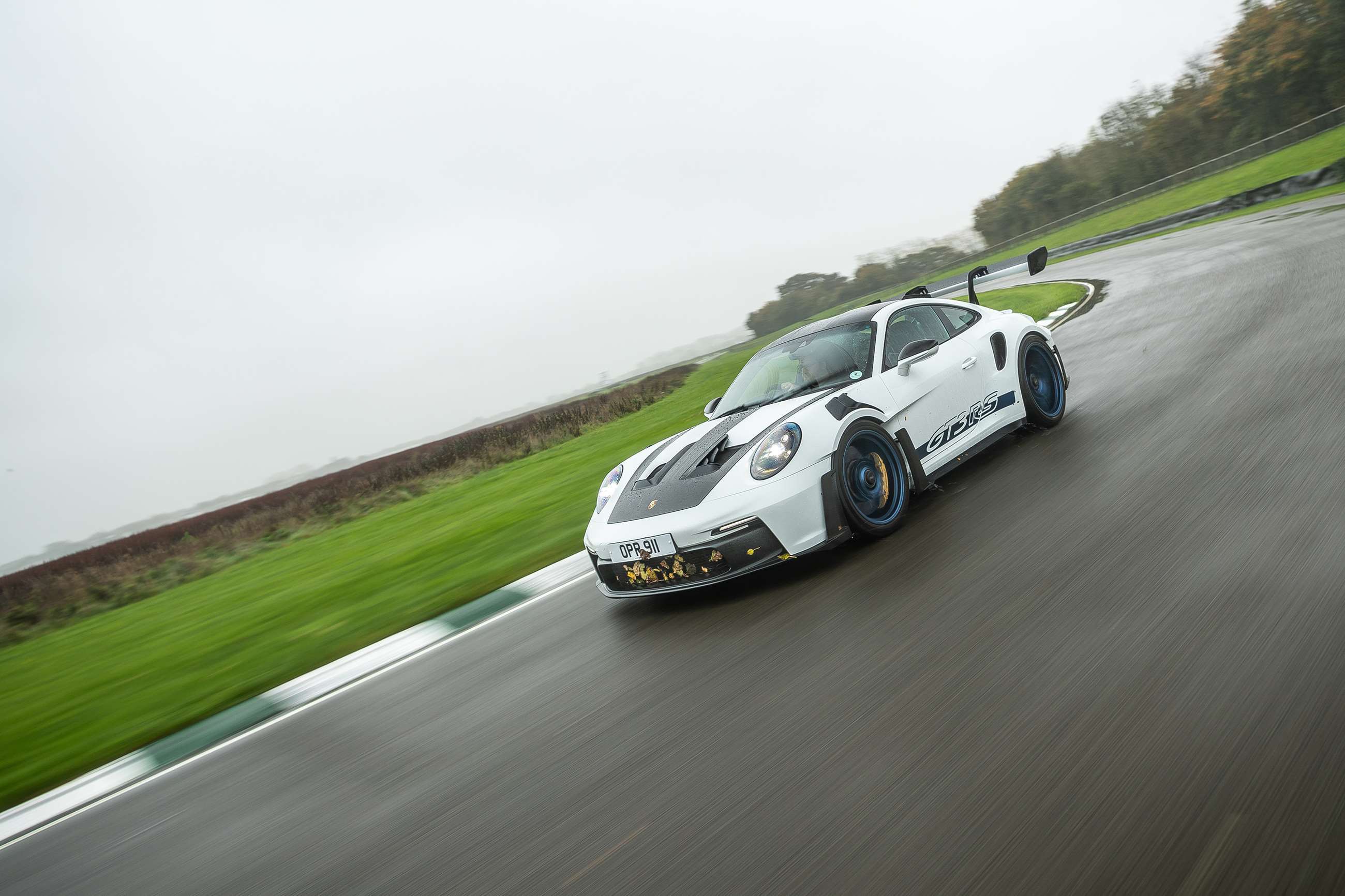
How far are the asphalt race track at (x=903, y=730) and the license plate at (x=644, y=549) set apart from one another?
382 millimetres

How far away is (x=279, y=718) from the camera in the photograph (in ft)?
17.4

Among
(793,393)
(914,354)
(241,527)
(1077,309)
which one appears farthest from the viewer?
(241,527)

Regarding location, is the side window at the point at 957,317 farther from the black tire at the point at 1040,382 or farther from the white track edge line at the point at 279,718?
the white track edge line at the point at 279,718

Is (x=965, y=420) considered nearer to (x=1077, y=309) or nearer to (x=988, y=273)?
(x=988, y=273)

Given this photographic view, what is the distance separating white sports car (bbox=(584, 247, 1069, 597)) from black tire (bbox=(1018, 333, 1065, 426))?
1 cm

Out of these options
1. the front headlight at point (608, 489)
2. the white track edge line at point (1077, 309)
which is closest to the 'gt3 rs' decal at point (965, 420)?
the front headlight at point (608, 489)

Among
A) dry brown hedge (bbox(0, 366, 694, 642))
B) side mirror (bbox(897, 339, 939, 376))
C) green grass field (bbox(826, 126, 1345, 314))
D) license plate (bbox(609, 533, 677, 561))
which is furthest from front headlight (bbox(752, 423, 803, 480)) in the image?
green grass field (bbox(826, 126, 1345, 314))

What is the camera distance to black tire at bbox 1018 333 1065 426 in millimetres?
6688

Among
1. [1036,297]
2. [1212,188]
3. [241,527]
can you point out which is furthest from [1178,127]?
[241,527]

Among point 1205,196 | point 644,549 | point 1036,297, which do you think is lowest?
point 1205,196

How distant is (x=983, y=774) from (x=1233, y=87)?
60345mm

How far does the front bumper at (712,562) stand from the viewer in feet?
15.7

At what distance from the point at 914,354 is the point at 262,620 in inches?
259

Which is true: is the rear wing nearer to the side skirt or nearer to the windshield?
the windshield
